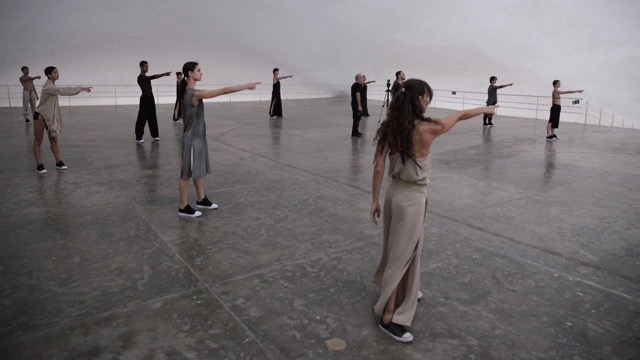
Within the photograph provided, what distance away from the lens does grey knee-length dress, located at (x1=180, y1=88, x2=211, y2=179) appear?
456 centimetres

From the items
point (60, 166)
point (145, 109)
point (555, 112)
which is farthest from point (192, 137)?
point (555, 112)

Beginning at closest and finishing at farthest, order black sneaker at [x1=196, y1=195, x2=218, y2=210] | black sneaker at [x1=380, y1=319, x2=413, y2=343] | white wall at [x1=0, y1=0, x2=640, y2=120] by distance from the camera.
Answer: black sneaker at [x1=380, y1=319, x2=413, y2=343]
black sneaker at [x1=196, y1=195, x2=218, y2=210]
white wall at [x1=0, y1=0, x2=640, y2=120]

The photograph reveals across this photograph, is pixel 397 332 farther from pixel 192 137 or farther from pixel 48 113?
pixel 48 113

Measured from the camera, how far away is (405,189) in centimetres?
268

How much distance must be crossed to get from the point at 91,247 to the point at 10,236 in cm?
86

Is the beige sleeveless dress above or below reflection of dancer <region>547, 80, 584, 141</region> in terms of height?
below

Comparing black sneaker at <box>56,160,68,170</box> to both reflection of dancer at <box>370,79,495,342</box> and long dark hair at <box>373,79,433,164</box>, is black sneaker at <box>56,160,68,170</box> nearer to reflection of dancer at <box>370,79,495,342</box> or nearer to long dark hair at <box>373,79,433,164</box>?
reflection of dancer at <box>370,79,495,342</box>

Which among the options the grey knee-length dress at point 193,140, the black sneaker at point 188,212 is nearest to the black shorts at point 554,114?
the grey knee-length dress at point 193,140

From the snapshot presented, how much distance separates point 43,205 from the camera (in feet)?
16.5

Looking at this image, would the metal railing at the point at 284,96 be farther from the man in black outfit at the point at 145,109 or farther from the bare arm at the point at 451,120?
the bare arm at the point at 451,120

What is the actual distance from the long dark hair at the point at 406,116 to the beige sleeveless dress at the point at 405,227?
87 millimetres

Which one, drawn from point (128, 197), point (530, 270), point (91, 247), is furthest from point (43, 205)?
point (530, 270)

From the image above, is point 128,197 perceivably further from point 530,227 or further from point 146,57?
point 146,57

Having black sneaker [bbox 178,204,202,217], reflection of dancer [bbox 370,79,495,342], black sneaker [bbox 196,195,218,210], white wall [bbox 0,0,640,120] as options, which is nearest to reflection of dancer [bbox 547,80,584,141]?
black sneaker [bbox 196,195,218,210]
